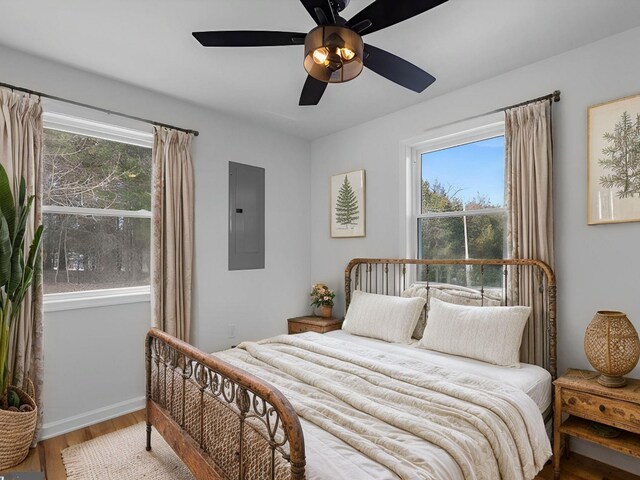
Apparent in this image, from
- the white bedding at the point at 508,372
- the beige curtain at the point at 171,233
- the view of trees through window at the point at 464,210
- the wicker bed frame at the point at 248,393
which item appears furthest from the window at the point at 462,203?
the beige curtain at the point at 171,233

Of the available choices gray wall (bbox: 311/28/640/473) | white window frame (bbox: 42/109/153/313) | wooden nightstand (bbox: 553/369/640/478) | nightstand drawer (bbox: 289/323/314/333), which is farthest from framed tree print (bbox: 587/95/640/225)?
white window frame (bbox: 42/109/153/313)

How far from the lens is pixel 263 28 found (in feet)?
7.51

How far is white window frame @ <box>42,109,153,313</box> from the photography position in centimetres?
281

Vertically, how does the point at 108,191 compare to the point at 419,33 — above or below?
Result: below

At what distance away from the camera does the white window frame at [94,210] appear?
281 centimetres

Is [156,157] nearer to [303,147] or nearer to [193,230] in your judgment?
[193,230]

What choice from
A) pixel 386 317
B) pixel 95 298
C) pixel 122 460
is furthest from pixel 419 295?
pixel 95 298

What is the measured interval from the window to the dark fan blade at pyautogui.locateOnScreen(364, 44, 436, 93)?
3.83 ft

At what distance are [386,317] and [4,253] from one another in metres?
2.75

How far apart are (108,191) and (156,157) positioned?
1.62 ft

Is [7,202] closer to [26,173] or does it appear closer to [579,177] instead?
[26,173]

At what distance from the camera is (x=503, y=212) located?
3.03 meters

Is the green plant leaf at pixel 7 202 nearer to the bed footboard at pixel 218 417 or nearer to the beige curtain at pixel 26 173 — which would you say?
the beige curtain at pixel 26 173

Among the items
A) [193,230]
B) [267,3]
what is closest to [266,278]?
[193,230]
